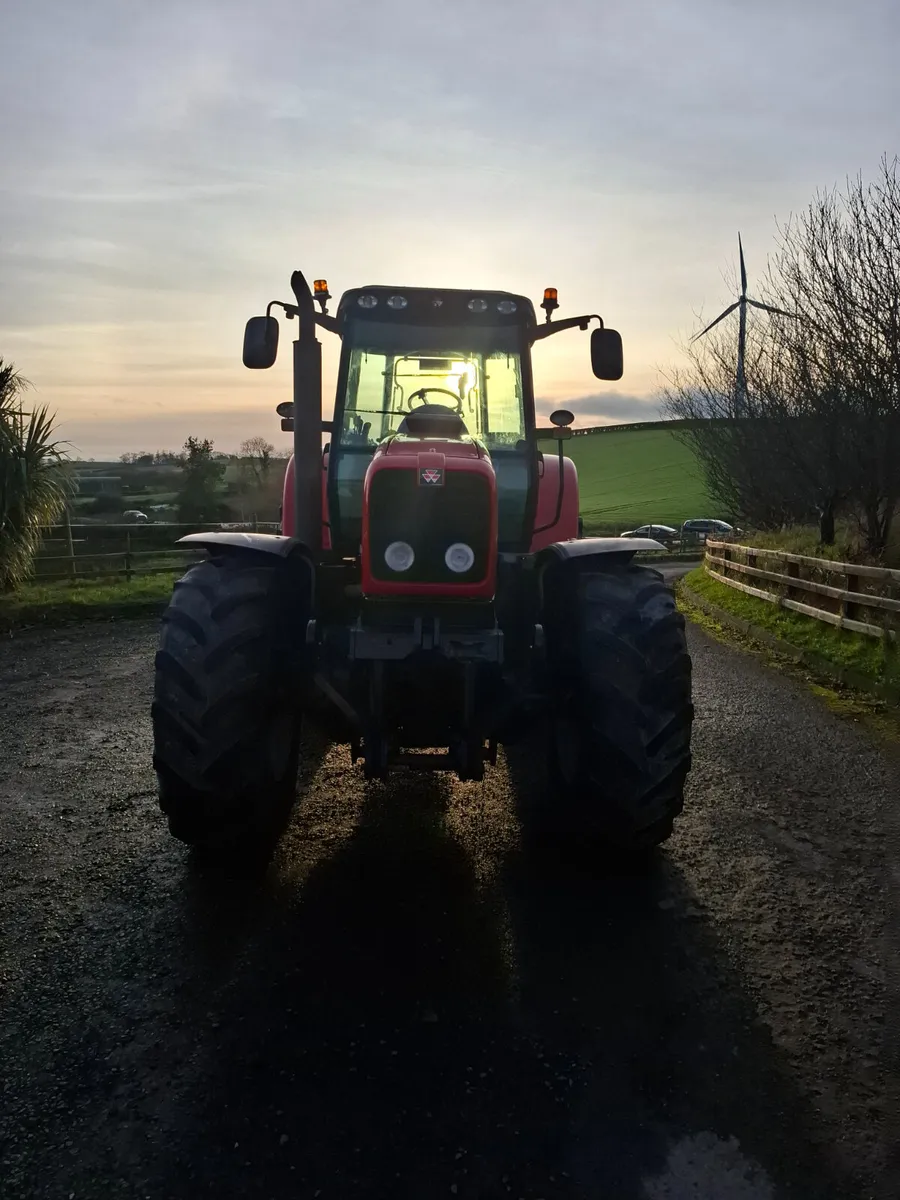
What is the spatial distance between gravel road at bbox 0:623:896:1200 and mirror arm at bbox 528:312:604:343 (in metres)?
2.74

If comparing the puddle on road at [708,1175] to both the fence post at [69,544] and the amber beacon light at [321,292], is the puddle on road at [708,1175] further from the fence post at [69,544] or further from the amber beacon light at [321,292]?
the fence post at [69,544]

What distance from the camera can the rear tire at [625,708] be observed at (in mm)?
3576

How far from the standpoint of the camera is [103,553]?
16734mm

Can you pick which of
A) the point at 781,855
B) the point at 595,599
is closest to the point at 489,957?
the point at 595,599

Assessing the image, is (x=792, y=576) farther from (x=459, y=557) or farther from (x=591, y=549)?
(x=459, y=557)

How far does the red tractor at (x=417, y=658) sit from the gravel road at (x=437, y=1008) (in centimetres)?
45

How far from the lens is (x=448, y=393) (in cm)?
505

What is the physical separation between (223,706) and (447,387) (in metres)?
2.50

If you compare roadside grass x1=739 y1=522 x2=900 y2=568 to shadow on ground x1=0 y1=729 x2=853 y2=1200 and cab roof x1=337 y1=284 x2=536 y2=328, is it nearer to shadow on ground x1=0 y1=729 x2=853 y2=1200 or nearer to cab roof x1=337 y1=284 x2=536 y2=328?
cab roof x1=337 y1=284 x2=536 y2=328

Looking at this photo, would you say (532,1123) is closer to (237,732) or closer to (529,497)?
(237,732)

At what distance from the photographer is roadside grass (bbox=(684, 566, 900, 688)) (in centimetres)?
788

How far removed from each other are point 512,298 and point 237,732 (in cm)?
300

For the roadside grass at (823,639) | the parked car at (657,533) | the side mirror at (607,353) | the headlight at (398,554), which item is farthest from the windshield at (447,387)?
the parked car at (657,533)

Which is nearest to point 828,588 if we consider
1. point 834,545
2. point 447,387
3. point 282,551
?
point 834,545
